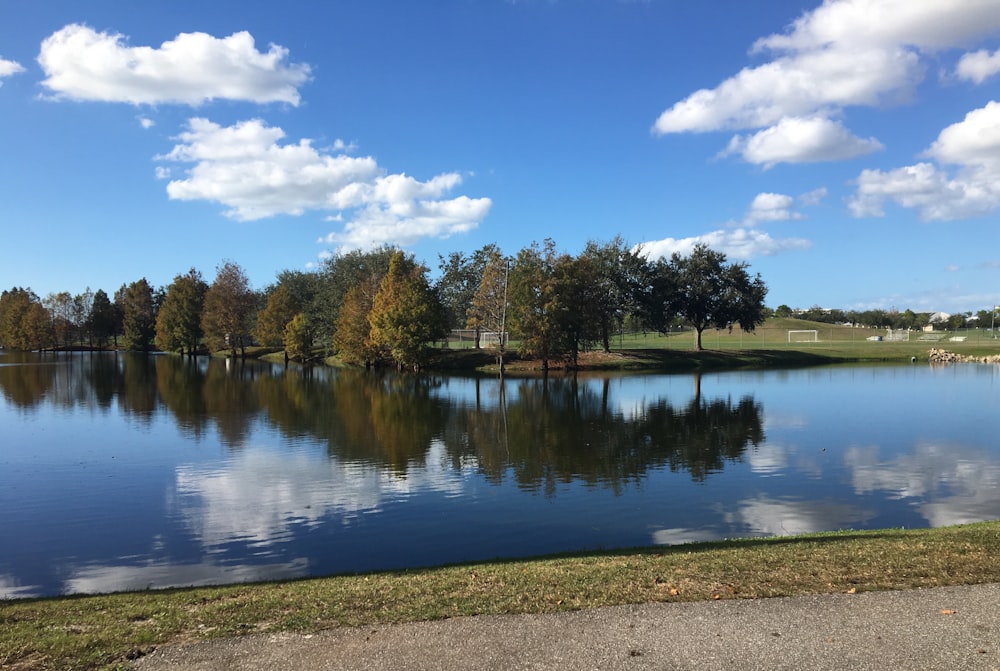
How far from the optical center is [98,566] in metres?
12.3

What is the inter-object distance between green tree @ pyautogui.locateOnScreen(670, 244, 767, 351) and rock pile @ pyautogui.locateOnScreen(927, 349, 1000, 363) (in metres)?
21.0

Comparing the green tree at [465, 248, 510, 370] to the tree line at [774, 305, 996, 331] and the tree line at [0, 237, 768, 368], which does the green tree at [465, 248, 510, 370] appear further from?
the tree line at [774, 305, 996, 331]

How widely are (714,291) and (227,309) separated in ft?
232

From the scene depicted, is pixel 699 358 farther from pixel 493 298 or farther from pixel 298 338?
pixel 298 338

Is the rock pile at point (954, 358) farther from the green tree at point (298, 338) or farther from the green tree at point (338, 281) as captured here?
the green tree at point (298, 338)

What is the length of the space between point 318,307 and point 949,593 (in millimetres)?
89897

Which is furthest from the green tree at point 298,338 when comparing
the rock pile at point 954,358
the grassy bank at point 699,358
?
the rock pile at point 954,358

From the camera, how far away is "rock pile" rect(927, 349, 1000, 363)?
81.2m

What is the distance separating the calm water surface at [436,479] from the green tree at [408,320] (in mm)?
28140

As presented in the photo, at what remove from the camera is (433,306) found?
69438mm

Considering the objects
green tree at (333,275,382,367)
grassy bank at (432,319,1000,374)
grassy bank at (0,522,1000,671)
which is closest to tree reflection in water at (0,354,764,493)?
grassy bank at (0,522,1000,671)

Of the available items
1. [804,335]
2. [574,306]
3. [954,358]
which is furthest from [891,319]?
[574,306]

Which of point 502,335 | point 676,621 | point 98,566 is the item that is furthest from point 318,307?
point 676,621

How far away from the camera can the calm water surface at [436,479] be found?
43.1ft
